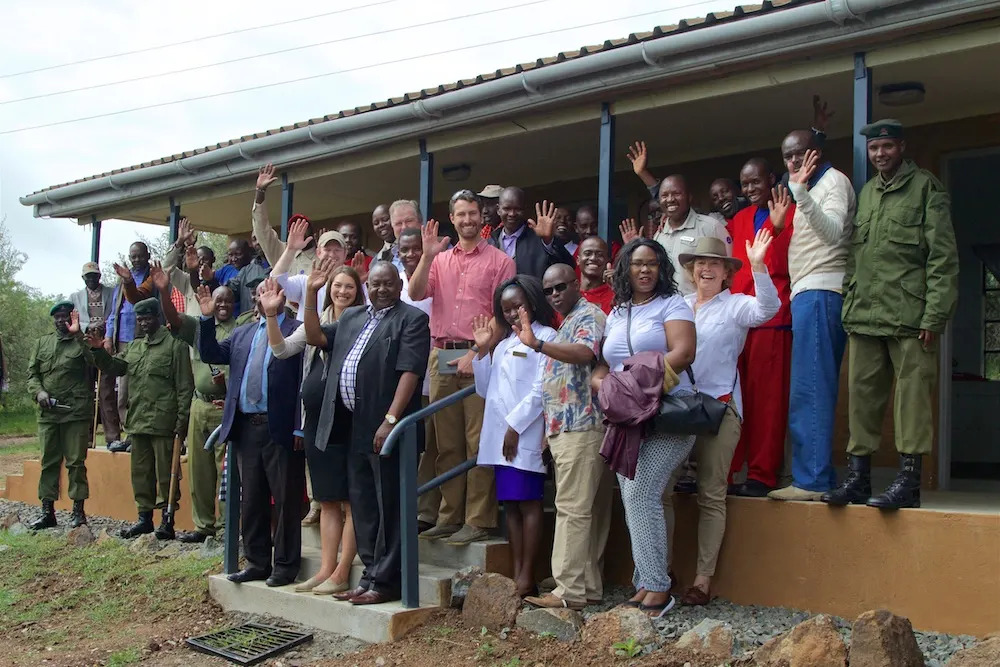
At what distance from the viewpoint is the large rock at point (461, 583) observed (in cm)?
588

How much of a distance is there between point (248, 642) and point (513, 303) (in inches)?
97.0

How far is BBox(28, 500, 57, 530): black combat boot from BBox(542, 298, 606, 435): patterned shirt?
6.33m

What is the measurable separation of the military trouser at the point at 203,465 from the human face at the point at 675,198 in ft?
13.0

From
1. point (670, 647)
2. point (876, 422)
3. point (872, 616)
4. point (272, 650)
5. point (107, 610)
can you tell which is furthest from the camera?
point (107, 610)

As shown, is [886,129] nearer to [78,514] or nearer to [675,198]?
[675,198]

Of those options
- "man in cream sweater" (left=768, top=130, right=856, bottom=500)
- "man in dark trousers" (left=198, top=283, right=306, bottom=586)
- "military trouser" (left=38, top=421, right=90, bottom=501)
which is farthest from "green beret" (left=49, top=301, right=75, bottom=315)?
"man in cream sweater" (left=768, top=130, right=856, bottom=500)

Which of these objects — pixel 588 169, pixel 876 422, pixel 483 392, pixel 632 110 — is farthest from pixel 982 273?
pixel 483 392

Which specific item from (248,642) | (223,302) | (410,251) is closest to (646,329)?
(410,251)

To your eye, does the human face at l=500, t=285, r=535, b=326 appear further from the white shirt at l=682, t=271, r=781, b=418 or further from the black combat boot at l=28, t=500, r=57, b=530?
the black combat boot at l=28, t=500, r=57, b=530

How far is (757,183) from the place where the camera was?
239 inches

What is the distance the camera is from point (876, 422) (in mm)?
5316

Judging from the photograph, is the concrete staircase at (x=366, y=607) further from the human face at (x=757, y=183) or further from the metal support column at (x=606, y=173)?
the human face at (x=757, y=183)

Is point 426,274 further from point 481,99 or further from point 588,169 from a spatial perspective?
point 588,169

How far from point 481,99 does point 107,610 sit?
14.3 ft
